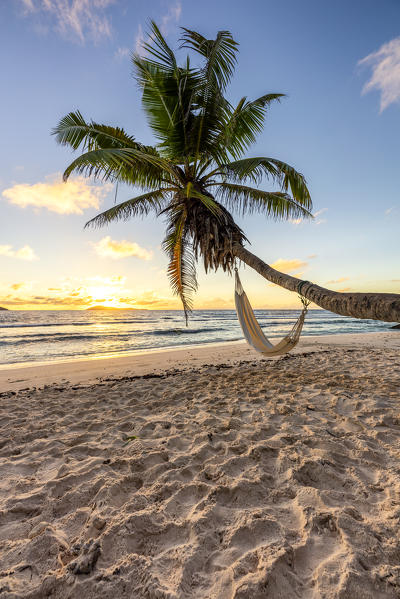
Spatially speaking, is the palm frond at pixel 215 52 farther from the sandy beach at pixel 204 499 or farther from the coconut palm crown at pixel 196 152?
the sandy beach at pixel 204 499

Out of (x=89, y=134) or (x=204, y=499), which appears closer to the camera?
(x=204, y=499)

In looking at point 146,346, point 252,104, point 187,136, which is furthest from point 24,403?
point 146,346

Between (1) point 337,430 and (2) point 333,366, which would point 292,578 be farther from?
(2) point 333,366

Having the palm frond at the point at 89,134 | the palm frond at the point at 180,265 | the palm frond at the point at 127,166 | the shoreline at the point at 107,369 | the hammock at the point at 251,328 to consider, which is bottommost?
the shoreline at the point at 107,369

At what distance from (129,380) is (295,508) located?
3.57 metres

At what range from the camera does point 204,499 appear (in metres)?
1.50

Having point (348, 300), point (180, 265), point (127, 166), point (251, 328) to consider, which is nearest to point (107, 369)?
point (180, 265)

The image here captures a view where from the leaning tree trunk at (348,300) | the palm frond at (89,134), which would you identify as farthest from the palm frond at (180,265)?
the leaning tree trunk at (348,300)

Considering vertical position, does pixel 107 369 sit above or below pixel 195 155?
below

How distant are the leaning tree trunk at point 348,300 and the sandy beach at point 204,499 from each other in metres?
0.98

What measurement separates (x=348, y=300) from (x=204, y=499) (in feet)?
5.46

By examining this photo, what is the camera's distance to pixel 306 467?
5.75 feet

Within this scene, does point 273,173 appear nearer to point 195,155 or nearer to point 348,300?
point 195,155

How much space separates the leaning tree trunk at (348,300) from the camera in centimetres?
180
